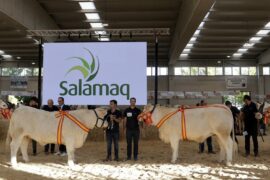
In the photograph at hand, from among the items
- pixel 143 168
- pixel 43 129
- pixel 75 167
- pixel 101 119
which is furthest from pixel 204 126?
pixel 43 129

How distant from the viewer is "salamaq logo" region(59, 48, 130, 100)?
40.8 ft

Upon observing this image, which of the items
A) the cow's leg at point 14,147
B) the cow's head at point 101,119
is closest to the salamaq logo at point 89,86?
the cow's head at point 101,119

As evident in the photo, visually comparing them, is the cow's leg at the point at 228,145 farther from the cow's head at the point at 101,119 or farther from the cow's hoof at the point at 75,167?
the cow's hoof at the point at 75,167

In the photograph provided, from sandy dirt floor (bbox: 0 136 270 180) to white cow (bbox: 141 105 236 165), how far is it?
473mm

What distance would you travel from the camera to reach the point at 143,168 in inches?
307

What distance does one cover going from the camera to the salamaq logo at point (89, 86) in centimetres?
1244

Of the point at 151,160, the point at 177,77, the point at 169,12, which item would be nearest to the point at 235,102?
the point at 177,77

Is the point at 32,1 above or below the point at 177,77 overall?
above

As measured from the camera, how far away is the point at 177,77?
3359 cm

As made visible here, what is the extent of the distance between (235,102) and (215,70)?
3650mm

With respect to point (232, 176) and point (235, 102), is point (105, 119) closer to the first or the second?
point (232, 176)

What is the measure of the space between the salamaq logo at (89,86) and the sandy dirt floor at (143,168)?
2646mm

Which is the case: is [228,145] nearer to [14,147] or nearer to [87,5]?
[14,147]

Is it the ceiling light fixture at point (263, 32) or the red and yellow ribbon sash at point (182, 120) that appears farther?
the ceiling light fixture at point (263, 32)
